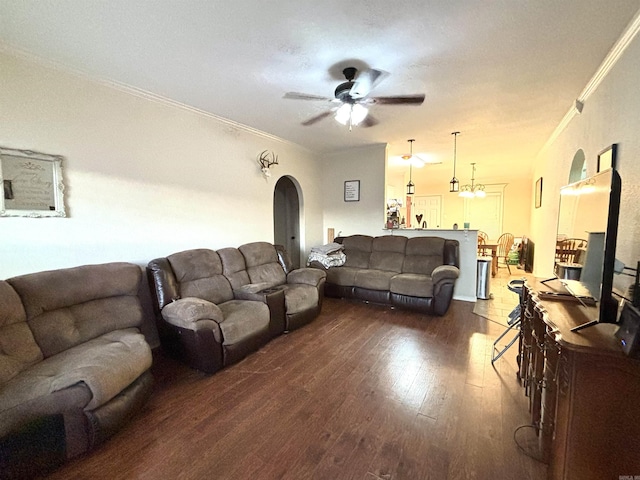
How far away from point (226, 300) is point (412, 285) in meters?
2.44

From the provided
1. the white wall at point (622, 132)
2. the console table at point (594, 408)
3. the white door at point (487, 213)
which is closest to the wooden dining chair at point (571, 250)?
the white wall at point (622, 132)

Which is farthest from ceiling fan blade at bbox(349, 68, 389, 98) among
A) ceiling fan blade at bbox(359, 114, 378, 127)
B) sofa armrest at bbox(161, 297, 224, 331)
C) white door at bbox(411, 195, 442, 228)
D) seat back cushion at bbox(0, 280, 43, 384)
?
white door at bbox(411, 195, 442, 228)

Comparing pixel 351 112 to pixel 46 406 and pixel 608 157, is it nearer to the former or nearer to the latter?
pixel 608 157

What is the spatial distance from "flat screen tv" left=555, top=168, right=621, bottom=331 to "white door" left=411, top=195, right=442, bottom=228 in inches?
282

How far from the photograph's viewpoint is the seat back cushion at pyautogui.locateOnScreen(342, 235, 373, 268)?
15.5 feet

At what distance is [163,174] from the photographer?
3.00 metres

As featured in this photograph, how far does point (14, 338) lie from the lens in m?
1.73

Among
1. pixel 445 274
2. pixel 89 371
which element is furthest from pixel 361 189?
pixel 89 371

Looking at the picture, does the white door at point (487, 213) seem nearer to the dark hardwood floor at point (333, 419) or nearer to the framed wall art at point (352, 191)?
the framed wall art at point (352, 191)

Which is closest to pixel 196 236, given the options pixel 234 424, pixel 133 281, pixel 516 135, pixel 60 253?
pixel 133 281

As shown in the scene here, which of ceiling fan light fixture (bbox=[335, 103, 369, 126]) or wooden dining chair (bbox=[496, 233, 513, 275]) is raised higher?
ceiling fan light fixture (bbox=[335, 103, 369, 126])

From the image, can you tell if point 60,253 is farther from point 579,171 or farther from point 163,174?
point 579,171

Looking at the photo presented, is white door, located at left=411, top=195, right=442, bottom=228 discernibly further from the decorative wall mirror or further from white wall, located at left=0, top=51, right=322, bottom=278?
the decorative wall mirror

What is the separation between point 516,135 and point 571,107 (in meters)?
1.16
